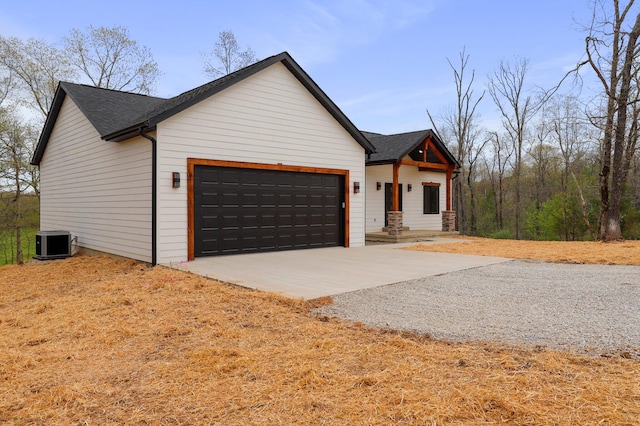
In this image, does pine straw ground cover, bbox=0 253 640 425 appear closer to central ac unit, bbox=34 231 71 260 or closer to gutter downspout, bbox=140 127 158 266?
gutter downspout, bbox=140 127 158 266

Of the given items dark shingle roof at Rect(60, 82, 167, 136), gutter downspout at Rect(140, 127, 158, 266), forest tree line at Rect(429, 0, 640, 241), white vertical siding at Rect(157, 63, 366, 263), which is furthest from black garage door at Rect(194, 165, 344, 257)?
forest tree line at Rect(429, 0, 640, 241)

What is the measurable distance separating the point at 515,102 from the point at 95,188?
24.8m

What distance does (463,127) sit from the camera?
1109 inches

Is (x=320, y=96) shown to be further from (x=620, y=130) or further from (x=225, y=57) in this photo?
(x=225, y=57)

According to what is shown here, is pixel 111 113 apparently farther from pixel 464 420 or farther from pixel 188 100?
pixel 464 420

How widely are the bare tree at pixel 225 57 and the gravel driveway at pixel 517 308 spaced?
22.5 meters

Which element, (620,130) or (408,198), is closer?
(620,130)

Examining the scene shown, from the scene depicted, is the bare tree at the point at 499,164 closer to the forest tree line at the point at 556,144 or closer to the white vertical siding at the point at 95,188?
the forest tree line at the point at 556,144

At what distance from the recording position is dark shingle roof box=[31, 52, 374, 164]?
8.82 meters

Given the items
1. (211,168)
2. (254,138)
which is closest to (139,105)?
(254,138)

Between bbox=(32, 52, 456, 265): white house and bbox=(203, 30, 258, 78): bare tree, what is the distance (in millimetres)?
13234

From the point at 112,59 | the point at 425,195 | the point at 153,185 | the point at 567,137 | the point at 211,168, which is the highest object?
the point at 112,59

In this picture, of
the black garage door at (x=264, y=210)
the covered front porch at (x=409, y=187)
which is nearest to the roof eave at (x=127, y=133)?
the black garage door at (x=264, y=210)

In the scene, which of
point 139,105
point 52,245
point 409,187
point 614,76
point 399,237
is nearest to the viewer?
point 52,245
